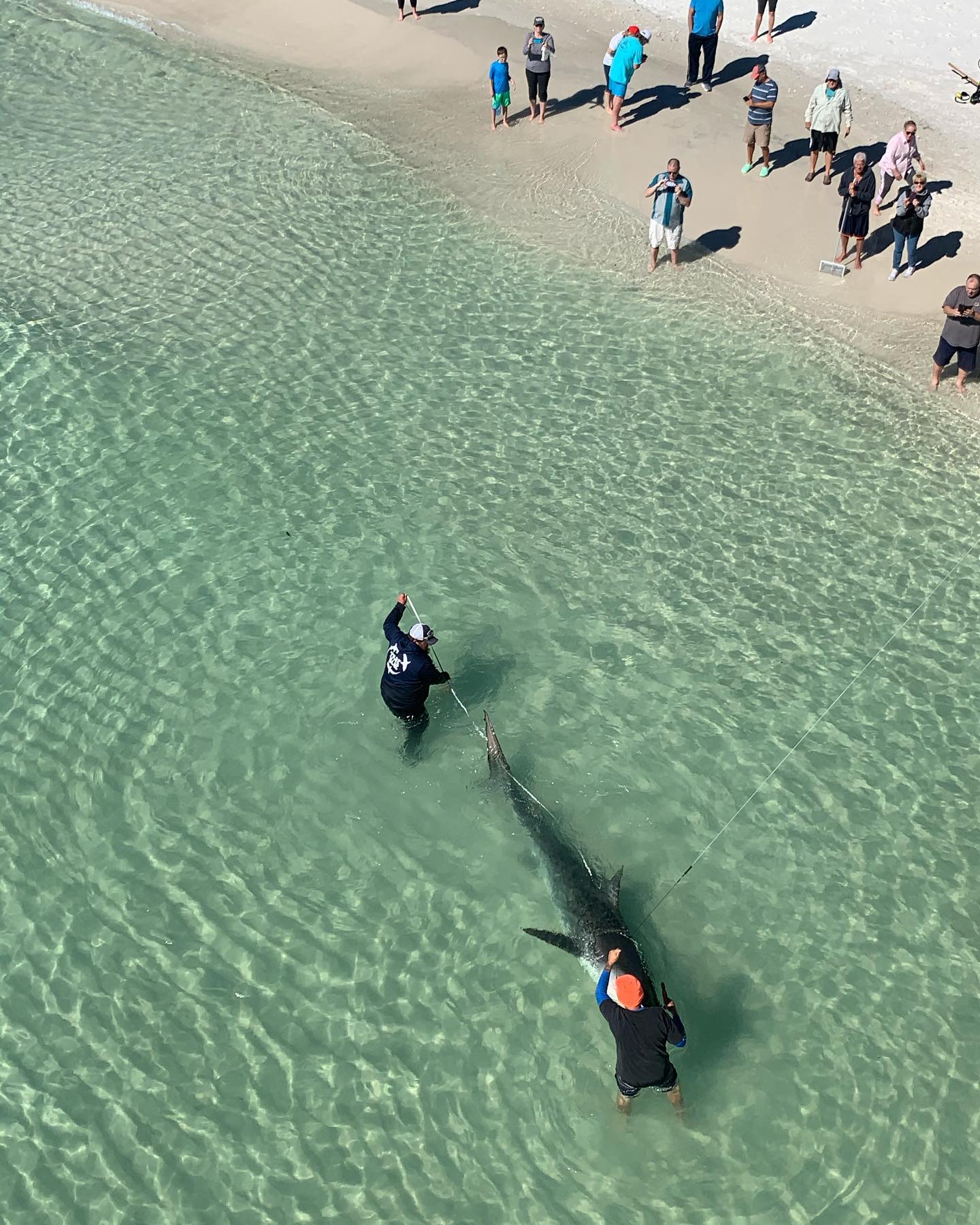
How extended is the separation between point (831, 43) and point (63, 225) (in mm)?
15850

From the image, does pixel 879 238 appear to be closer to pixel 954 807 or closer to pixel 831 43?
pixel 831 43

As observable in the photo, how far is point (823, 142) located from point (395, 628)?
43.2 feet

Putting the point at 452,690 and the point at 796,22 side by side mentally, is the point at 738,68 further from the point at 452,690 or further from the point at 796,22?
the point at 452,690

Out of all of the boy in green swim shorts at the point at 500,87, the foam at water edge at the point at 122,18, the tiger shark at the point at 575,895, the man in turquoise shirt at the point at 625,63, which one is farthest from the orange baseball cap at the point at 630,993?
the foam at water edge at the point at 122,18

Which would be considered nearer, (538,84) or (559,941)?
(559,941)

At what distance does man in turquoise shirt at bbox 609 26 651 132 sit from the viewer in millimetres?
20984

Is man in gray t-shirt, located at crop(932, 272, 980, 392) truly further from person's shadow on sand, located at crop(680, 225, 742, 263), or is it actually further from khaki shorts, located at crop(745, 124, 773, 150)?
khaki shorts, located at crop(745, 124, 773, 150)

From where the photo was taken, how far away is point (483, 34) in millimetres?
25422

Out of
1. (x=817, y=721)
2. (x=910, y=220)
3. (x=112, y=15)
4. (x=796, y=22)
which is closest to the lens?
(x=817, y=721)

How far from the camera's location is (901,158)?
18594 millimetres

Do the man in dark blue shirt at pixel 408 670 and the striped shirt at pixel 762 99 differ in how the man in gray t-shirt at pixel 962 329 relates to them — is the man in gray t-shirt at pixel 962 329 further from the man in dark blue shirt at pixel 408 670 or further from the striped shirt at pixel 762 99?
the man in dark blue shirt at pixel 408 670

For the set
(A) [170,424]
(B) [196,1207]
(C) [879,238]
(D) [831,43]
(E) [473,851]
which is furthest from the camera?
(D) [831,43]

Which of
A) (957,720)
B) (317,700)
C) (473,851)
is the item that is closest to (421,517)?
(317,700)

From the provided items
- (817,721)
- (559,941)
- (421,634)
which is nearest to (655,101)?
(817,721)
